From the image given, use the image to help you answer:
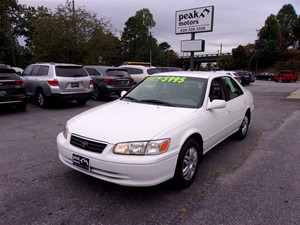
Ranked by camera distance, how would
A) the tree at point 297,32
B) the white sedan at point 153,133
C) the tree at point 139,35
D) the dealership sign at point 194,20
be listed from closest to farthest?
1. the white sedan at point 153,133
2. the dealership sign at point 194,20
3. the tree at point 297,32
4. the tree at point 139,35

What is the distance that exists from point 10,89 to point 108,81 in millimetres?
4283

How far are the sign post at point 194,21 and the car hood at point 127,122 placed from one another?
11.8 metres

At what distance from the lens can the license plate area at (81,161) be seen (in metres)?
3.19

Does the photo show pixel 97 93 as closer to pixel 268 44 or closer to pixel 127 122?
pixel 127 122

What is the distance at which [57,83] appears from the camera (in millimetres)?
9445

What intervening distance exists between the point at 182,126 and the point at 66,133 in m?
1.61

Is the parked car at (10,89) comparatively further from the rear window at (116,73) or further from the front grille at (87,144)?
the front grille at (87,144)

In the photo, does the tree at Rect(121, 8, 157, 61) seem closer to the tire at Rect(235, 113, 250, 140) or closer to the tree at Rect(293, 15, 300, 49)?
the tree at Rect(293, 15, 300, 49)

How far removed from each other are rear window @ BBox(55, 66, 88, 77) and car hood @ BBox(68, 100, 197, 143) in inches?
243

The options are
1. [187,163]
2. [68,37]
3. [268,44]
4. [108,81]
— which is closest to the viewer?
[187,163]

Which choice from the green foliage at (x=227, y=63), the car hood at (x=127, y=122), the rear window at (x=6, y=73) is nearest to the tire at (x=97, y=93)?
the rear window at (x=6, y=73)

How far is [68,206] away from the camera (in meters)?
3.09

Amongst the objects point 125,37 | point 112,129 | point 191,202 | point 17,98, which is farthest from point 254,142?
point 125,37

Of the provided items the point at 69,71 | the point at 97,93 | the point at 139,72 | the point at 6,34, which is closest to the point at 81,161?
the point at 69,71
